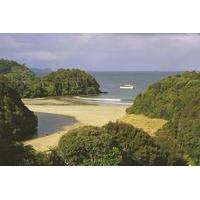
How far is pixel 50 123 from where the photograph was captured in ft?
26.2

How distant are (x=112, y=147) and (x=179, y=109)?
1.24m

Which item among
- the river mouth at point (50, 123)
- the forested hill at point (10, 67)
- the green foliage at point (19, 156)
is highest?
the forested hill at point (10, 67)

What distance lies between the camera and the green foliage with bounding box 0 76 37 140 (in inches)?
303

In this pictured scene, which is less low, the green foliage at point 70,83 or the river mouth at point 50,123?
the green foliage at point 70,83

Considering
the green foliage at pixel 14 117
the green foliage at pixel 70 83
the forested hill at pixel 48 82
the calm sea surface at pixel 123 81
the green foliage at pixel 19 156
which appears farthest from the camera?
the green foliage at pixel 70 83

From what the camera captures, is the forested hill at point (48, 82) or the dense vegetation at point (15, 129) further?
the forested hill at point (48, 82)

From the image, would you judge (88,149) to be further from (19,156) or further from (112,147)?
(19,156)

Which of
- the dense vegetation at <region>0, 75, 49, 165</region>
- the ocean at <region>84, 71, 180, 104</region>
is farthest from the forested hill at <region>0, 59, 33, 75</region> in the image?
the ocean at <region>84, 71, 180, 104</region>

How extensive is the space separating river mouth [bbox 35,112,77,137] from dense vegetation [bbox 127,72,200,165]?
959 mm

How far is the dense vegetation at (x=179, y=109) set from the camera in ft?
25.5

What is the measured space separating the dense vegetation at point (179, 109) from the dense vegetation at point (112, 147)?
234mm

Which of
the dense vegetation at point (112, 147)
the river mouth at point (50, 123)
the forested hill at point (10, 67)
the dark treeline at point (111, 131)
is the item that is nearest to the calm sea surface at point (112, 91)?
the river mouth at point (50, 123)

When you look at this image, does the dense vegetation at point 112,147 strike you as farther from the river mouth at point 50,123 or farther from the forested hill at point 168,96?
the forested hill at point 168,96
